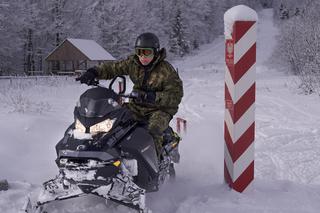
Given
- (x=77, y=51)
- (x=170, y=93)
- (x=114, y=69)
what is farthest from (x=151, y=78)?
(x=77, y=51)

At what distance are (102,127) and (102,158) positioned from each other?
1.00ft

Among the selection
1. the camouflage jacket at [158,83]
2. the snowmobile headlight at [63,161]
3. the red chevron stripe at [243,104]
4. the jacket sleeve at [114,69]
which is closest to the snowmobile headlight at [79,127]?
the snowmobile headlight at [63,161]

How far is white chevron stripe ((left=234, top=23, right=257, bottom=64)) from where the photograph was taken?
4.36m

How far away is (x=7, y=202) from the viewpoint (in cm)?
419

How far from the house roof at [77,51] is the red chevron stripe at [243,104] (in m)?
41.7

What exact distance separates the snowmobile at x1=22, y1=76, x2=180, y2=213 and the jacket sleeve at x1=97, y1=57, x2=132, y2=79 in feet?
3.47

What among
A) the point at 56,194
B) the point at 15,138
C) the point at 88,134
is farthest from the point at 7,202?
the point at 15,138

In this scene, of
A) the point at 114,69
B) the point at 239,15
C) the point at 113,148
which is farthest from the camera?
the point at 114,69

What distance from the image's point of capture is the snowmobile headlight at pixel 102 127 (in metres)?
3.60

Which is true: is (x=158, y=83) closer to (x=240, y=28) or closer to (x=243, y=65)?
(x=243, y=65)

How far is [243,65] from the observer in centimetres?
440

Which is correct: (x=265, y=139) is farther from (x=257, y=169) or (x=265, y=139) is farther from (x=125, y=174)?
(x=125, y=174)

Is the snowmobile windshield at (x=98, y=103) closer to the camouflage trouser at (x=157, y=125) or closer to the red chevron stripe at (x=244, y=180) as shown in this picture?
the camouflage trouser at (x=157, y=125)

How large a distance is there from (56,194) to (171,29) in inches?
2697
